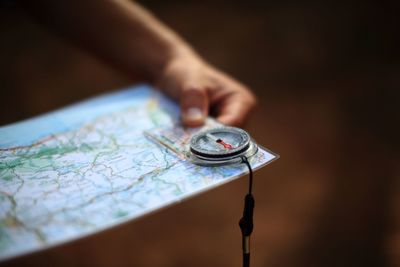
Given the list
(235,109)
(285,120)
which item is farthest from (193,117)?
(285,120)

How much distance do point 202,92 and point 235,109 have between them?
0.08 metres

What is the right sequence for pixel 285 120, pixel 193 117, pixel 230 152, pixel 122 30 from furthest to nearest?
1. pixel 285 120
2. pixel 122 30
3. pixel 193 117
4. pixel 230 152

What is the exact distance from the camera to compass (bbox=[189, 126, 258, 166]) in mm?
645

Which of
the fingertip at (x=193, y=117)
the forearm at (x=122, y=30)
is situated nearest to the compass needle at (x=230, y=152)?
the fingertip at (x=193, y=117)

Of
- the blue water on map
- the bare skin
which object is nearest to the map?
the blue water on map

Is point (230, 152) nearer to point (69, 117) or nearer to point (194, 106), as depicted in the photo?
point (194, 106)

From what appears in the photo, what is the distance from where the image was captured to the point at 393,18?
271cm

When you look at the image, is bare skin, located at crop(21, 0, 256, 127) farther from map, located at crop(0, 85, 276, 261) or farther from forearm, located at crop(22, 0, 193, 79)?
map, located at crop(0, 85, 276, 261)

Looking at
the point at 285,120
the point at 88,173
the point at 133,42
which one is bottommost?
the point at 285,120

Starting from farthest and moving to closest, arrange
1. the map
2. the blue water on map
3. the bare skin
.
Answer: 1. the bare skin
2. the blue water on map
3. the map

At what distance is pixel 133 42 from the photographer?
1.04 meters

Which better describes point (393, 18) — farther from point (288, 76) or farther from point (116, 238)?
point (116, 238)

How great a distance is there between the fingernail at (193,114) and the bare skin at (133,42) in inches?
4.0

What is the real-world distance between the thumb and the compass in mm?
107
